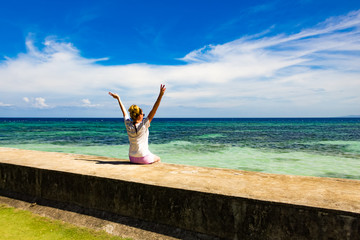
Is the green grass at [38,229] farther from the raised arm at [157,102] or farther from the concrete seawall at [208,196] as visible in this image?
the raised arm at [157,102]

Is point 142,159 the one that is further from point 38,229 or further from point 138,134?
point 38,229

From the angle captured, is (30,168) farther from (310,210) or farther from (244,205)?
(310,210)

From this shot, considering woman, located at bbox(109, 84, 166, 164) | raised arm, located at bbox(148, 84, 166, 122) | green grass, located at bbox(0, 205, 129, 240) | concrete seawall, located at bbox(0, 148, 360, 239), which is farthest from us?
woman, located at bbox(109, 84, 166, 164)

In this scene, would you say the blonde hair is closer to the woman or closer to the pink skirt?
the woman

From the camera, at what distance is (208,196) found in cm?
266

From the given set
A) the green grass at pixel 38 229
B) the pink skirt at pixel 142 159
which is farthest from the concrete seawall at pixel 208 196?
the green grass at pixel 38 229

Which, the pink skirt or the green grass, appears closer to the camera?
the green grass

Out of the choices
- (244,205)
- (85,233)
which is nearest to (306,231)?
(244,205)

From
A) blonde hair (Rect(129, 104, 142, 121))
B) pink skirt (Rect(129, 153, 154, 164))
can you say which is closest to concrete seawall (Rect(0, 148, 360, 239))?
pink skirt (Rect(129, 153, 154, 164))

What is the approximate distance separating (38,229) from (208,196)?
2097mm

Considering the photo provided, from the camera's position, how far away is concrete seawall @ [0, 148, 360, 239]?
230 cm

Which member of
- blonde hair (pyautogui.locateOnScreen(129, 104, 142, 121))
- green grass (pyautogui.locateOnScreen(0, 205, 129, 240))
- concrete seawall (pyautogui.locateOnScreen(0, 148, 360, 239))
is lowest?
green grass (pyautogui.locateOnScreen(0, 205, 129, 240))

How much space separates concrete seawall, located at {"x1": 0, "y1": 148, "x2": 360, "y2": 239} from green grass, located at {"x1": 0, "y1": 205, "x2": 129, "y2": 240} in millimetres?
379

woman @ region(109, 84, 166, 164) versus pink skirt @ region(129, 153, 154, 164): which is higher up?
woman @ region(109, 84, 166, 164)
